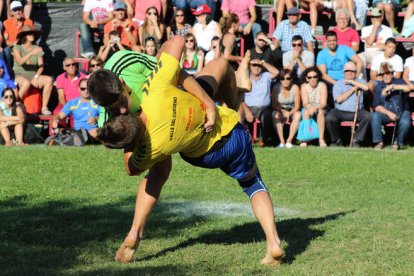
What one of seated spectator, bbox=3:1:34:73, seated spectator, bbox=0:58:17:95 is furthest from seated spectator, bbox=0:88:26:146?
seated spectator, bbox=3:1:34:73

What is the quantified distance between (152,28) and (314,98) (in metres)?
3.44

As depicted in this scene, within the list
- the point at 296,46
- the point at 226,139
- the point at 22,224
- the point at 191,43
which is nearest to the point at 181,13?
the point at 191,43

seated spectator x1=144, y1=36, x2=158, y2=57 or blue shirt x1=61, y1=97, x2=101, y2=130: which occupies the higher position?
seated spectator x1=144, y1=36, x2=158, y2=57

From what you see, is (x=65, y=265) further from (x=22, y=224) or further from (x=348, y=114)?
(x=348, y=114)

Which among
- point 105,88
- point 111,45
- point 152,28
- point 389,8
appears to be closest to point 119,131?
point 105,88

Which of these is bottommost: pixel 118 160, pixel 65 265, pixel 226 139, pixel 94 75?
pixel 118 160

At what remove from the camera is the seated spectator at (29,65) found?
52.8 feet

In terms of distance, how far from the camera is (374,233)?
24.9 ft

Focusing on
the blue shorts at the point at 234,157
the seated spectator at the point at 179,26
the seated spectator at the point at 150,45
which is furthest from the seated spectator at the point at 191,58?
the blue shorts at the point at 234,157

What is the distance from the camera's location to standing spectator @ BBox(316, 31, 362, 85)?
1600cm

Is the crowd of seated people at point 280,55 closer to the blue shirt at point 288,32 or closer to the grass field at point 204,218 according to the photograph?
the blue shirt at point 288,32

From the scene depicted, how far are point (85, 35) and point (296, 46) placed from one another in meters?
4.10

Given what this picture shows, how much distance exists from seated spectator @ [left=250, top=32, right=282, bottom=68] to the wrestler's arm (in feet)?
31.7

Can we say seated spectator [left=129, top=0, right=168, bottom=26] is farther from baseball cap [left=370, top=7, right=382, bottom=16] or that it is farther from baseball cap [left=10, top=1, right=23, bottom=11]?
baseball cap [left=370, top=7, right=382, bottom=16]
